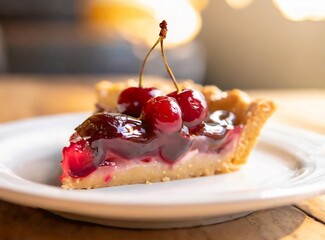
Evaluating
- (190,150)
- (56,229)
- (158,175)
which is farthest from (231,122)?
(56,229)

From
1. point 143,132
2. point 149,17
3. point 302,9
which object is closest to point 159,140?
point 143,132

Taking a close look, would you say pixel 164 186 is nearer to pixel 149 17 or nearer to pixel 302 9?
pixel 302 9

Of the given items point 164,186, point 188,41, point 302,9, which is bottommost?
point 188,41

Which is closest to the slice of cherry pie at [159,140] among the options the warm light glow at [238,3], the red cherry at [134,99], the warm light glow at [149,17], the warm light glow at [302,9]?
the red cherry at [134,99]

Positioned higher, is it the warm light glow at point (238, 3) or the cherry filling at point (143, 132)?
the cherry filling at point (143, 132)

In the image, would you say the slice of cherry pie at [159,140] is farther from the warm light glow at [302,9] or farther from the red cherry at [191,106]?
the warm light glow at [302,9]

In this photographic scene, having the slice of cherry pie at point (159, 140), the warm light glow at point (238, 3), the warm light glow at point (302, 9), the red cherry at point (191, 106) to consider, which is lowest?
the warm light glow at point (238, 3)

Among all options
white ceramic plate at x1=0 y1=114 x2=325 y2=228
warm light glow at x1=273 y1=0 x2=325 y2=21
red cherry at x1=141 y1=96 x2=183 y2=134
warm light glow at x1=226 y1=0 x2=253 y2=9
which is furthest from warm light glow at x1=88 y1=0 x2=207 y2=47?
red cherry at x1=141 y1=96 x2=183 y2=134
